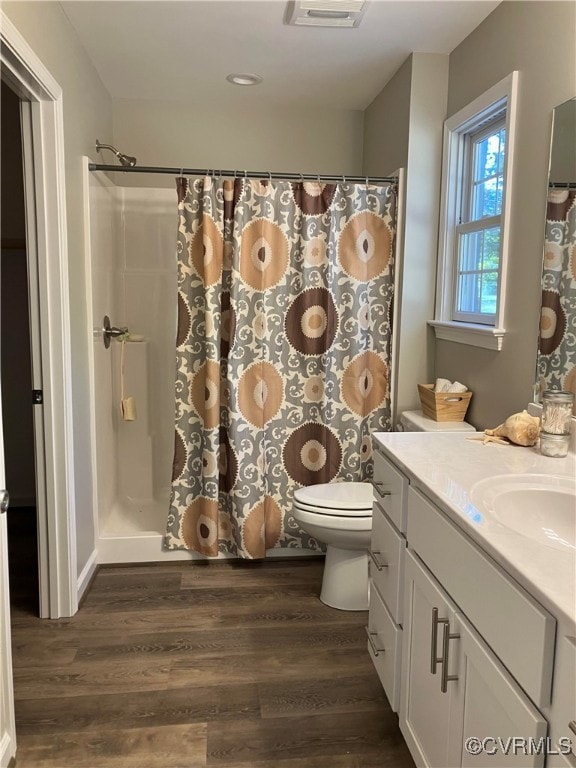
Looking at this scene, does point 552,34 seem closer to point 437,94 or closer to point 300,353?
point 437,94

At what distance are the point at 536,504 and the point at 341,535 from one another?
1.10 metres

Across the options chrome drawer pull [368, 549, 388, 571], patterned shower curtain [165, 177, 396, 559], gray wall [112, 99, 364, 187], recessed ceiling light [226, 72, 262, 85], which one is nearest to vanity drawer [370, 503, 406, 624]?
chrome drawer pull [368, 549, 388, 571]

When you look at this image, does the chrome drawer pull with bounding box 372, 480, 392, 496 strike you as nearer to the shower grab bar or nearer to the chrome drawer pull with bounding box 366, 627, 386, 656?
the chrome drawer pull with bounding box 366, 627, 386, 656

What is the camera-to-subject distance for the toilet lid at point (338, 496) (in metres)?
2.45

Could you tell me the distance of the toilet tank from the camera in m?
2.47

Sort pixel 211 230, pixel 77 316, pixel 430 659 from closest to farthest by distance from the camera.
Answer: pixel 430 659, pixel 77 316, pixel 211 230

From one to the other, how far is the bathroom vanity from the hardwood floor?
24 cm

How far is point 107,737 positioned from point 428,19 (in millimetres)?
2784

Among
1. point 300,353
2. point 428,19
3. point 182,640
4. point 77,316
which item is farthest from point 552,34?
point 182,640

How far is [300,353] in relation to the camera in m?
2.86

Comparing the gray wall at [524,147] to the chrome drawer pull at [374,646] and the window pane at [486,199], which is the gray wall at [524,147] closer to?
the window pane at [486,199]

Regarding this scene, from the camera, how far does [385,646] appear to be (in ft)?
5.95

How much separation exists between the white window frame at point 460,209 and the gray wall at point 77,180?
1594 millimetres

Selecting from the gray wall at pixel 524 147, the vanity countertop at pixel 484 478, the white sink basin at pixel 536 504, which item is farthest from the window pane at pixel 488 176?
the white sink basin at pixel 536 504
